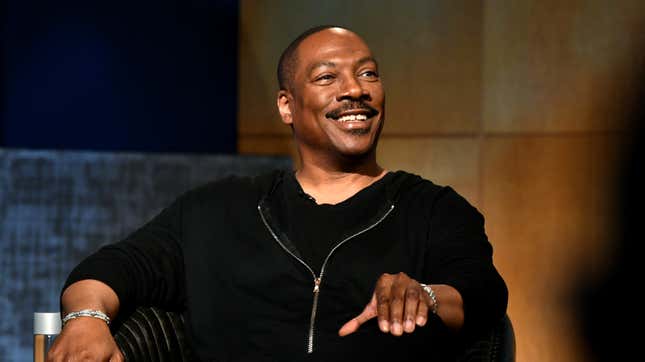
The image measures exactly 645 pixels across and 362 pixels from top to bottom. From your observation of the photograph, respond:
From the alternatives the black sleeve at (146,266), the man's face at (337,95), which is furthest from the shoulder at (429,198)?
the black sleeve at (146,266)

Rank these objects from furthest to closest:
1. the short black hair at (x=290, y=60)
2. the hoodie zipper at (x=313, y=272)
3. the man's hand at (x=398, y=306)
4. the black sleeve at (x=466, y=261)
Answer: the short black hair at (x=290, y=60)
the hoodie zipper at (x=313, y=272)
the black sleeve at (x=466, y=261)
the man's hand at (x=398, y=306)

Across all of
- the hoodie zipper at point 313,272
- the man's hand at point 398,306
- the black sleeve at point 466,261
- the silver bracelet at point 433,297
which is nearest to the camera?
the man's hand at point 398,306

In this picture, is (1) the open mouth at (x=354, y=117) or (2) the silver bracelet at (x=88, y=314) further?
(1) the open mouth at (x=354, y=117)

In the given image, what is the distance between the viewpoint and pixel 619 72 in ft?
9.34

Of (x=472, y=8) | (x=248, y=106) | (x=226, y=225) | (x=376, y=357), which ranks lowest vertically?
(x=376, y=357)

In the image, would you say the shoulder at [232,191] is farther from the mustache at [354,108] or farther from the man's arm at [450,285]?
the man's arm at [450,285]

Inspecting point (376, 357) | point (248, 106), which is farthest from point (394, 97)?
point (376, 357)

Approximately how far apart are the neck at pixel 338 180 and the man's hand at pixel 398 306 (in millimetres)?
567

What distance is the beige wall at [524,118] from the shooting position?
291 cm

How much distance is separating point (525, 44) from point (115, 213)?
56.5 inches

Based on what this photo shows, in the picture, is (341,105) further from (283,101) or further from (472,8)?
(472,8)

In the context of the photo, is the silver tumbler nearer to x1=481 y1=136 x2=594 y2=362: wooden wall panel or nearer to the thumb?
the thumb

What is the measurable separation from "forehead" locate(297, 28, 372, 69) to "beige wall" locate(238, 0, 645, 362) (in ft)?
2.46

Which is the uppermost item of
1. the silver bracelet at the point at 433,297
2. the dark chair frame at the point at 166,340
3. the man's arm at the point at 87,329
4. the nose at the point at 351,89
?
the nose at the point at 351,89
